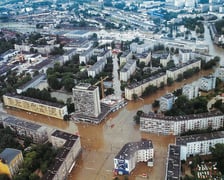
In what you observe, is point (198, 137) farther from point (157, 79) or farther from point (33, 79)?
point (33, 79)

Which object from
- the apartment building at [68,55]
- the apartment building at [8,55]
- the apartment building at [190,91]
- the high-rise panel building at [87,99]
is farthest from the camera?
the apartment building at [8,55]

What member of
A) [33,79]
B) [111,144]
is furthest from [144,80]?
[33,79]

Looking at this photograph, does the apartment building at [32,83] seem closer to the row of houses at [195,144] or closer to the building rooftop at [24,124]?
the building rooftop at [24,124]

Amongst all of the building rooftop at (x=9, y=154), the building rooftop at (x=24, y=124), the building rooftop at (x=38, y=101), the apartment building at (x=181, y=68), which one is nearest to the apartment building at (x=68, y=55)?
the building rooftop at (x=38, y=101)

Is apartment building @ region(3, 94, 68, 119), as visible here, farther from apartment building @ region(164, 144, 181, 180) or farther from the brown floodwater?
apartment building @ region(164, 144, 181, 180)

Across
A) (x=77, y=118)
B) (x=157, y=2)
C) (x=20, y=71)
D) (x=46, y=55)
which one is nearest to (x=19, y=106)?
(x=77, y=118)
